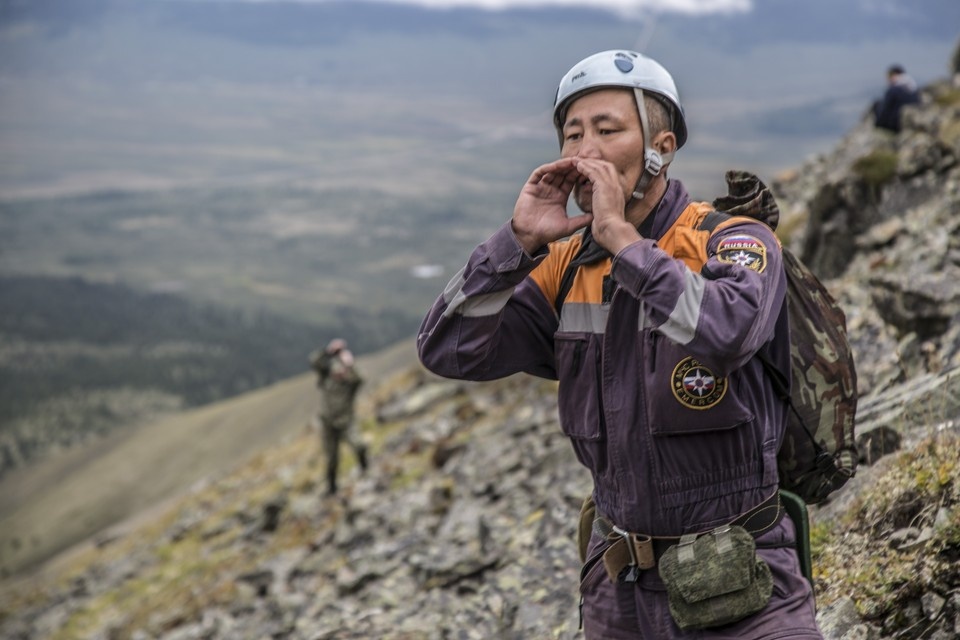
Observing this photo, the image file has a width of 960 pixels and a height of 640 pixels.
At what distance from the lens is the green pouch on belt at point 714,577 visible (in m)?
3.75

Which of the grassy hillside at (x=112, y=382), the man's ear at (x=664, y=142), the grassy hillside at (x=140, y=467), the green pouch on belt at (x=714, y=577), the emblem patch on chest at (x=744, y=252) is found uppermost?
the grassy hillside at (x=112, y=382)

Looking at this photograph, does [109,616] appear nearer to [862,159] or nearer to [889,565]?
[862,159]

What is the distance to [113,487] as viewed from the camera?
88.4m

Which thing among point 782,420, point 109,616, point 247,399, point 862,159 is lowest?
point 109,616

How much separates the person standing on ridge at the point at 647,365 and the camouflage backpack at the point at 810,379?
140 millimetres

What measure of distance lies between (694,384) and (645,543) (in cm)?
70

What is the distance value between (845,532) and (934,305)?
4.77 metres

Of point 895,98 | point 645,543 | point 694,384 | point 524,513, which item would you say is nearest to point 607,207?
point 694,384

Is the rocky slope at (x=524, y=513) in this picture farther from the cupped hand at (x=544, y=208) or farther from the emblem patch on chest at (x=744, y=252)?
the cupped hand at (x=544, y=208)

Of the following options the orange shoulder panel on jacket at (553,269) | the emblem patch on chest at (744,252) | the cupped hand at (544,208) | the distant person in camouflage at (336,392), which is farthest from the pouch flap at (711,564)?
the distant person in camouflage at (336,392)

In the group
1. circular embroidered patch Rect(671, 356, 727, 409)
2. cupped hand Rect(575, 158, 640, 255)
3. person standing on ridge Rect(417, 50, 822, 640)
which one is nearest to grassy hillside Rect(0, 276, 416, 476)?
person standing on ridge Rect(417, 50, 822, 640)

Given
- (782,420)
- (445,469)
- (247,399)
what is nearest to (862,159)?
(445,469)

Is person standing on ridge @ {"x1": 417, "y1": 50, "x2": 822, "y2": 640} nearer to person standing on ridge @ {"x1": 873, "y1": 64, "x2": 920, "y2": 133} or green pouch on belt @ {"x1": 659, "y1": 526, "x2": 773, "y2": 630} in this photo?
green pouch on belt @ {"x1": 659, "y1": 526, "x2": 773, "y2": 630}

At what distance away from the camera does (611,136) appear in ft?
13.1
